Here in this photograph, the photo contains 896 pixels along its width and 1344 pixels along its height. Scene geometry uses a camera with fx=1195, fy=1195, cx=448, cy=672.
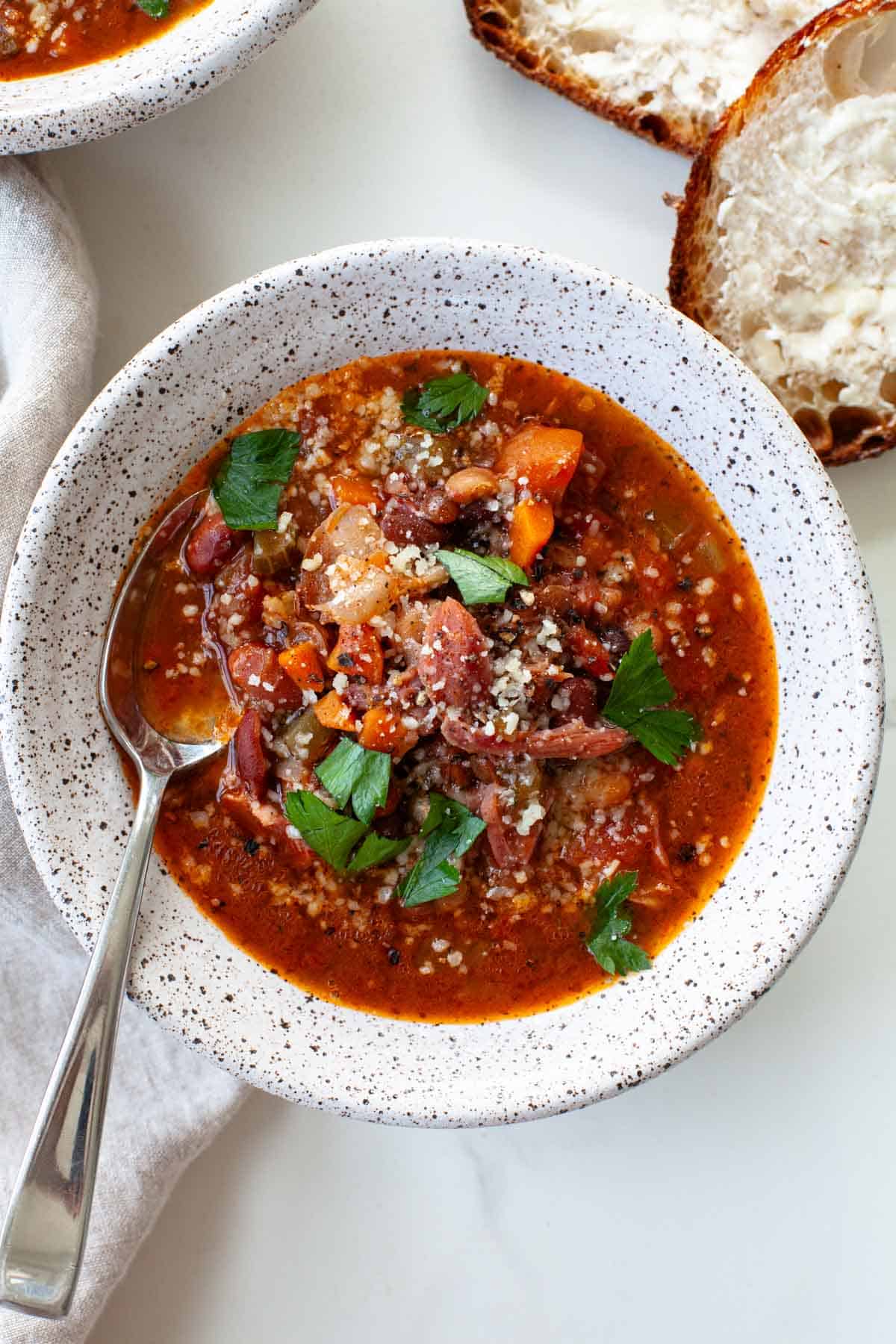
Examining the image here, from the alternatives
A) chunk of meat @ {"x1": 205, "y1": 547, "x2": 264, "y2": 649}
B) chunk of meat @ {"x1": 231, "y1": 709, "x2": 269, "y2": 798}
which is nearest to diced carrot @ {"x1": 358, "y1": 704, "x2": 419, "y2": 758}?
chunk of meat @ {"x1": 231, "y1": 709, "x2": 269, "y2": 798}

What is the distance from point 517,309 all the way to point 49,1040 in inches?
93.6

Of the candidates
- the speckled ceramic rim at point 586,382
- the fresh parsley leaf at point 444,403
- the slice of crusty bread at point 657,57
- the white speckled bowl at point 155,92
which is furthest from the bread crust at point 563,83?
the fresh parsley leaf at point 444,403

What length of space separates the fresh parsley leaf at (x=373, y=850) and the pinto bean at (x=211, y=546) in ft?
2.44

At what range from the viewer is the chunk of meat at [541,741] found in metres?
2.70

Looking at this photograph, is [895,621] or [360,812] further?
[895,621]

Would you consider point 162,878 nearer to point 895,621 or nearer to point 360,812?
point 360,812

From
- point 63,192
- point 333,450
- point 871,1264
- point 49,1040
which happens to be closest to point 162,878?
point 49,1040

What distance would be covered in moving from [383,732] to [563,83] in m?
1.93

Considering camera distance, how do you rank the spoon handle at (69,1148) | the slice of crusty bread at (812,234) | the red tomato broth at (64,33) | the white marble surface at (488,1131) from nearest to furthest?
the spoon handle at (69,1148) < the slice of crusty bread at (812,234) < the red tomato broth at (64,33) < the white marble surface at (488,1131)

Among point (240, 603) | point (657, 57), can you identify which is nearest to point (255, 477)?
point (240, 603)

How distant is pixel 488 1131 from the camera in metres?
3.46

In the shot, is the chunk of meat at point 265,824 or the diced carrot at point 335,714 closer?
the diced carrot at point 335,714

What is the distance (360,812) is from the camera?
2750 millimetres

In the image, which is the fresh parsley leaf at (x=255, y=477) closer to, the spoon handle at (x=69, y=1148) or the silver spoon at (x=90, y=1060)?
the silver spoon at (x=90, y=1060)
